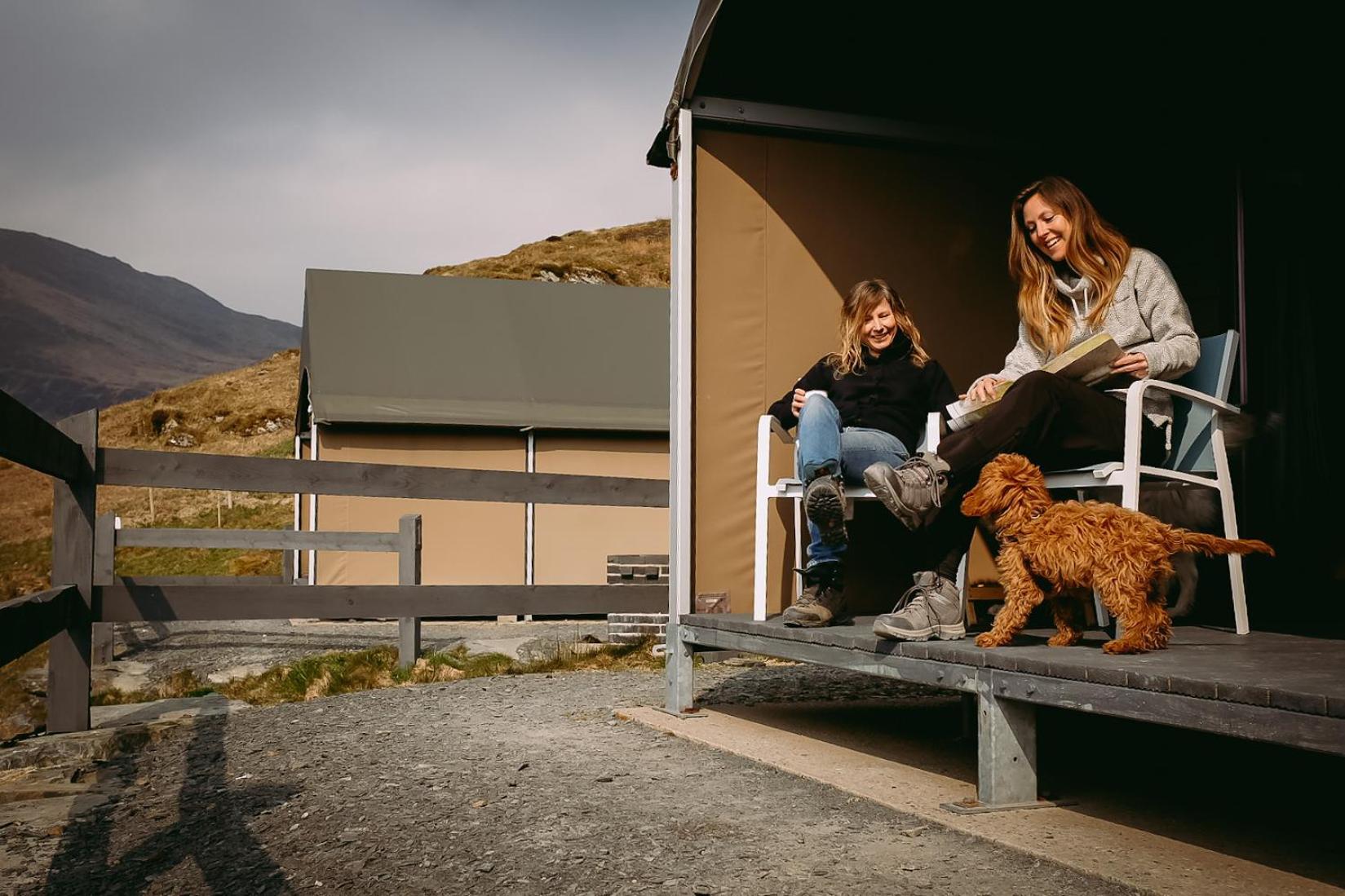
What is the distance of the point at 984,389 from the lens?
147 inches

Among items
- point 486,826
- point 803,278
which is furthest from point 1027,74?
point 486,826

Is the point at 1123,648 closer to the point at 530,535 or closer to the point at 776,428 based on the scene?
the point at 776,428

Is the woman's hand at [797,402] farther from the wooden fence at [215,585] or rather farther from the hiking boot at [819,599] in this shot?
the wooden fence at [215,585]

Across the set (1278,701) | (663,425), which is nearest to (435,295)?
(663,425)

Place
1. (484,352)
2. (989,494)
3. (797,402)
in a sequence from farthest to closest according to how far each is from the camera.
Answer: (484,352), (797,402), (989,494)

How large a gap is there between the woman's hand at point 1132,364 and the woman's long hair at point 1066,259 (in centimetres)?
30

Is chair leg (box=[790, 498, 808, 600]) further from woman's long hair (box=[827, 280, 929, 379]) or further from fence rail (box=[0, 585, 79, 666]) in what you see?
fence rail (box=[0, 585, 79, 666])

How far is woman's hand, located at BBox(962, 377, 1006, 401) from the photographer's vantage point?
12.1 feet

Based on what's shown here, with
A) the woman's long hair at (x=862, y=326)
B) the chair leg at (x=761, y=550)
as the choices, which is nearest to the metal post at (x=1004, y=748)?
the chair leg at (x=761, y=550)

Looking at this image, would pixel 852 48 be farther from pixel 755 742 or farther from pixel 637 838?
pixel 637 838

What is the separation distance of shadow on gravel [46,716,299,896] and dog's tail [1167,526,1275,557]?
2252 millimetres

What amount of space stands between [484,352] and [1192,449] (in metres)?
11.0

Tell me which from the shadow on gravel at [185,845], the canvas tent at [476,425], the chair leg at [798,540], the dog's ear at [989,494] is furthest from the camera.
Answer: the canvas tent at [476,425]

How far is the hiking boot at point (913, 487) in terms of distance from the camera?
10.2ft
